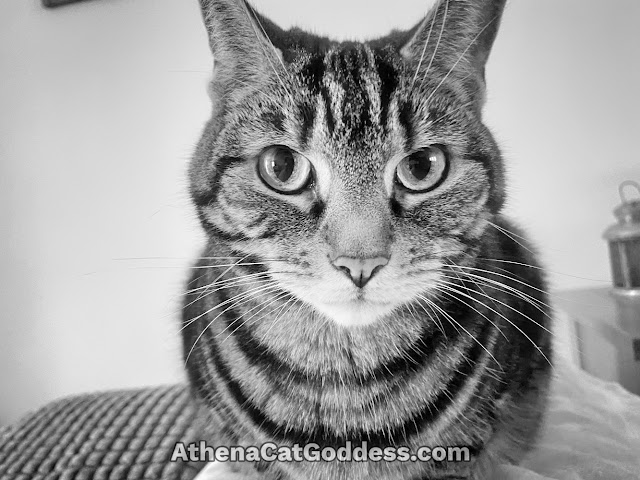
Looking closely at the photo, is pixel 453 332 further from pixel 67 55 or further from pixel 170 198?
pixel 67 55

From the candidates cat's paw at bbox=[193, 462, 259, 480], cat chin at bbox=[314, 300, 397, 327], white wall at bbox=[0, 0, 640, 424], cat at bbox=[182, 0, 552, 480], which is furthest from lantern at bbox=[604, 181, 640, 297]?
cat's paw at bbox=[193, 462, 259, 480]

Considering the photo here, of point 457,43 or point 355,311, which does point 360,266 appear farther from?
point 457,43

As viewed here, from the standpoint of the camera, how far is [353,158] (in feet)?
1.12

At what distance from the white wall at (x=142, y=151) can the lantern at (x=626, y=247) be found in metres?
0.02

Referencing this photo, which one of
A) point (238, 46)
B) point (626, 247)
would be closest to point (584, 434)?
point (626, 247)

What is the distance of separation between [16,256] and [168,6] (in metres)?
0.38

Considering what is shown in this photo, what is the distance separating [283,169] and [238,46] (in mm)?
106

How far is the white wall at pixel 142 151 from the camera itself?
0.51 meters

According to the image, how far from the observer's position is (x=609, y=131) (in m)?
0.51

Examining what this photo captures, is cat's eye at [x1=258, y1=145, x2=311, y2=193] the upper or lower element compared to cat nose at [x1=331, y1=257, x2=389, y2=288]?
upper

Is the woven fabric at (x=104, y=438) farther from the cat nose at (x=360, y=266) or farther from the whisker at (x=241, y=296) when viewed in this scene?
the cat nose at (x=360, y=266)

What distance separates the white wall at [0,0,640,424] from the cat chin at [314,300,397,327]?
0.23 meters

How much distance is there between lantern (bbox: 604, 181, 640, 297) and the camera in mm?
479

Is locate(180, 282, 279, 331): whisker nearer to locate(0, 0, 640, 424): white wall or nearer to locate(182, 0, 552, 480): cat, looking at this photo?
locate(182, 0, 552, 480): cat
